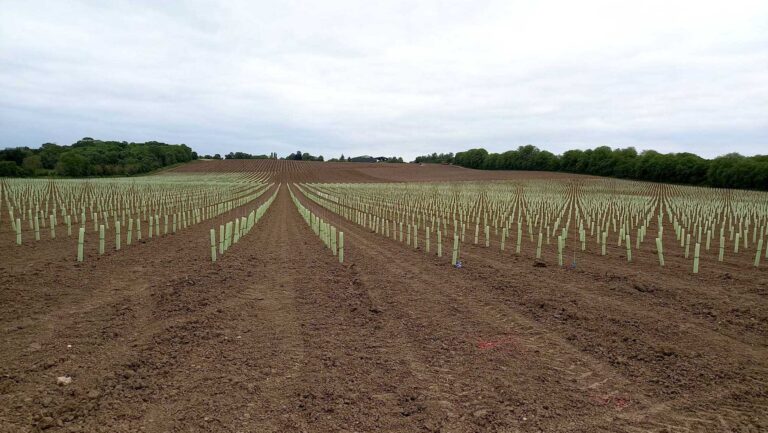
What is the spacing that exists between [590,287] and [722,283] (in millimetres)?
3022

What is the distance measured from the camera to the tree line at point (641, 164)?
61172 millimetres

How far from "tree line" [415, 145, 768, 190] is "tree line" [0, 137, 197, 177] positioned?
260 ft

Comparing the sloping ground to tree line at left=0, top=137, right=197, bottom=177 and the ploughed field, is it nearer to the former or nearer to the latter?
tree line at left=0, top=137, right=197, bottom=177

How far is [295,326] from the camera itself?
6805mm

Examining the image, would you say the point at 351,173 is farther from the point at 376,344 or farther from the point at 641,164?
the point at 376,344

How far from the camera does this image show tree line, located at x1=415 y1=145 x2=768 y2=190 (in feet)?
201

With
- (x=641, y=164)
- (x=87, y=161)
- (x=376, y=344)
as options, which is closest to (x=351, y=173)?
(x=87, y=161)

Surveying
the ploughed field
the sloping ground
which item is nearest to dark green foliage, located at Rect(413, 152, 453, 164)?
the sloping ground

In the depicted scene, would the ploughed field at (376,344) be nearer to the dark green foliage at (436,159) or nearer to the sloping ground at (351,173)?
the sloping ground at (351,173)

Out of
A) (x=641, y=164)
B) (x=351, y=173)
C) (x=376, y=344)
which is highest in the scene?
(x=641, y=164)

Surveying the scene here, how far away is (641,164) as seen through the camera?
3164 inches

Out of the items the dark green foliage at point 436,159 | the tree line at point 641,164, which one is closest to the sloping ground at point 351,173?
the tree line at point 641,164

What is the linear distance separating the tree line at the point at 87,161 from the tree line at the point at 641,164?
79.2m

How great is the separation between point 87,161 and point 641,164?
9773cm
